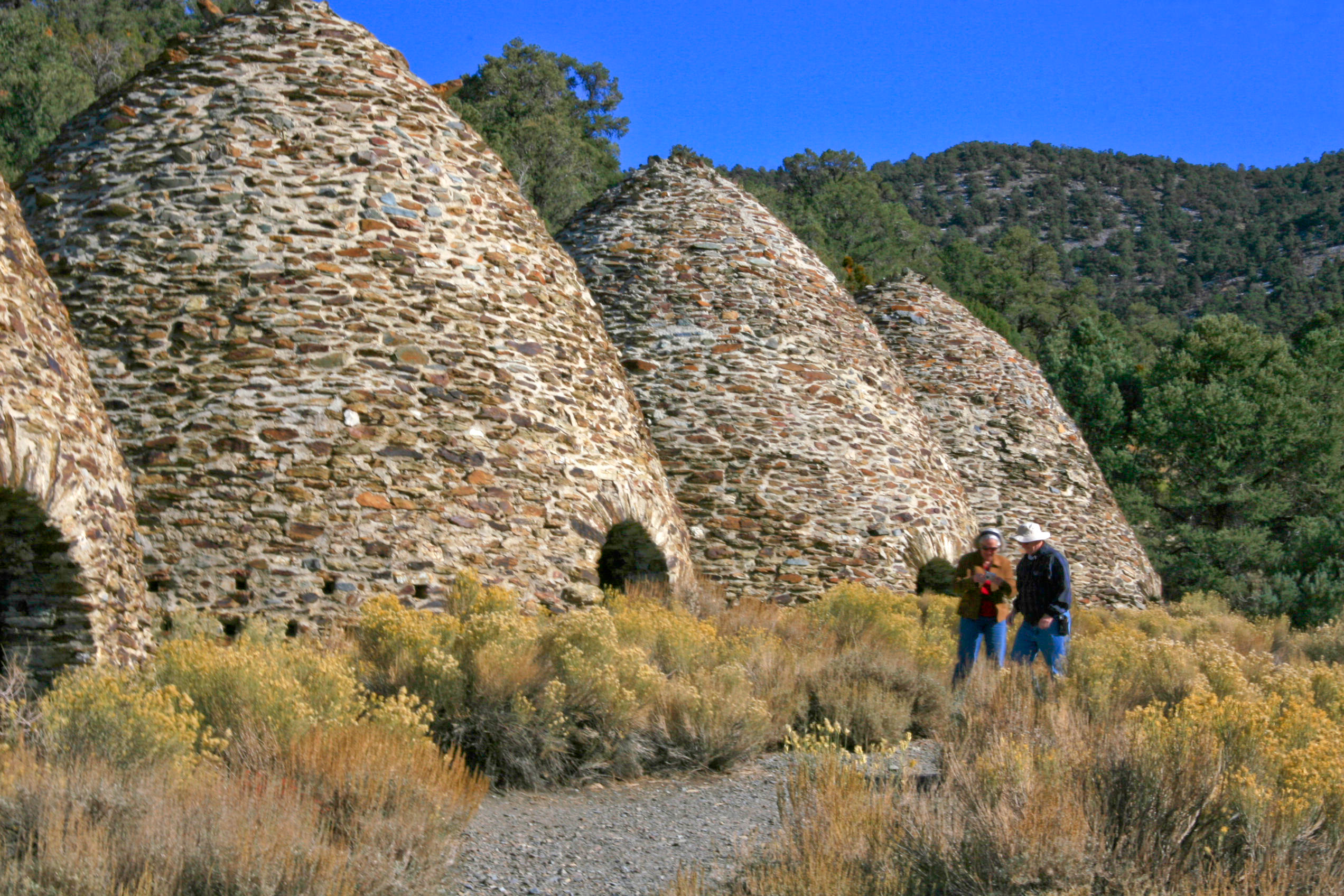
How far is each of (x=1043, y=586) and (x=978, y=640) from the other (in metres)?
0.59

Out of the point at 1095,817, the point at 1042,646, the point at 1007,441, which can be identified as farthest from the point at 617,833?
the point at 1007,441

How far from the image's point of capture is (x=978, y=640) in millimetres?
7695

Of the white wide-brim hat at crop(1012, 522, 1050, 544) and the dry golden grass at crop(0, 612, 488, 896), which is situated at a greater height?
the white wide-brim hat at crop(1012, 522, 1050, 544)

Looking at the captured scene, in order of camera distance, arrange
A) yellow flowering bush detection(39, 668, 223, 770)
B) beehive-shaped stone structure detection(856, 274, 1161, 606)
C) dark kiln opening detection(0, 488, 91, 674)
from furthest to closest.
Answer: beehive-shaped stone structure detection(856, 274, 1161, 606), dark kiln opening detection(0, 488, 91, 674), yellow flowering bush detection(39, 668, 223, 770)

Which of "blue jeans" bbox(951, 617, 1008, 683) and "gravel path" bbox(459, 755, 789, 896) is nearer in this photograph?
"gravel path" bbox(459, 755, 789, 896)

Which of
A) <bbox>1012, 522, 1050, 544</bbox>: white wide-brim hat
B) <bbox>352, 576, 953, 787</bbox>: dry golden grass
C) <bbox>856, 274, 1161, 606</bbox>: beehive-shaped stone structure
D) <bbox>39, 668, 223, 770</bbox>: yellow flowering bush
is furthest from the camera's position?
<bbox>856, 274, 1161, 606</bbox>: beehive-shaped stone structure

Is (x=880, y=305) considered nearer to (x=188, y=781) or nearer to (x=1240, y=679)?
(x=1240, y=679)


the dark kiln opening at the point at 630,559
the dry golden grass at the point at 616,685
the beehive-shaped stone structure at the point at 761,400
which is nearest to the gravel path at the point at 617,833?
the dry golden grass at the point at 616,685

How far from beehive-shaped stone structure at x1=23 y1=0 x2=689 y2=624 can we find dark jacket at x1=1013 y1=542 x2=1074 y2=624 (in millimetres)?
3228

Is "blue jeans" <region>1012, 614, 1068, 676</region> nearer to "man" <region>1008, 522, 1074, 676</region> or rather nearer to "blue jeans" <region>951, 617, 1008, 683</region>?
"man" <region>1008, 522, 1074, 676</region>

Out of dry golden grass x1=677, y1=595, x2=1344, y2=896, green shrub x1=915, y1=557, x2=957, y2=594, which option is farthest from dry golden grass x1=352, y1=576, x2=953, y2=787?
green shrub x1=915, y1=557, x2=957, y2=594

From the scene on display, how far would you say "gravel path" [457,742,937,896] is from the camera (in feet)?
15.4

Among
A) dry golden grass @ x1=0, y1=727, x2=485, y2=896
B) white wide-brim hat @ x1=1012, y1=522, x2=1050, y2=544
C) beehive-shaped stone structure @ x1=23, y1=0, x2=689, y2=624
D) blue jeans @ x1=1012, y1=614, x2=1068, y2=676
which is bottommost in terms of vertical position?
dry golden grass @ x1=0, y1=727, x2=485, y2=896

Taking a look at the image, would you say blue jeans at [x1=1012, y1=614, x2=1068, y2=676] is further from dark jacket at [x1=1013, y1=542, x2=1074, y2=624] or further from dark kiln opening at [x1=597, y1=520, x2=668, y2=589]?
dark kiln opening at [x1=597, y1=520, x2=668, y2=589]
